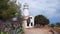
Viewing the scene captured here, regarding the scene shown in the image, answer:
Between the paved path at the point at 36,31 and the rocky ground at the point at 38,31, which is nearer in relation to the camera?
the rocky ground at the point at 38,31

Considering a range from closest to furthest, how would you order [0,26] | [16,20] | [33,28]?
1. [0,26]
2. [16,20]
3. [33,28]

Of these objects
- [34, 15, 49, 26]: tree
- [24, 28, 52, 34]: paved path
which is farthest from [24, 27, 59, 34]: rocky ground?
[34, 15, 49, 26]: tree

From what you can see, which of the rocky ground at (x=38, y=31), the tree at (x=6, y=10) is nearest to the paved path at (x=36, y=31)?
the rocky ground at (x=38, y=31)

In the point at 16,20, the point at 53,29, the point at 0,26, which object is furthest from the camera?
the point at 53,29

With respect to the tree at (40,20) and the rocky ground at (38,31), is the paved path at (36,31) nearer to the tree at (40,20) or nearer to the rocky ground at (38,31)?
the rocky ground at (38,31)

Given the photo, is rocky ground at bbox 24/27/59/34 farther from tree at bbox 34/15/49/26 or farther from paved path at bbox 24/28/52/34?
tree at bbox 34/15/49/26

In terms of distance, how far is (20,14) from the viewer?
1106 centimetres

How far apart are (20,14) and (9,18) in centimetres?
80

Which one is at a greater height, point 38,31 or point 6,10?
point 6,10

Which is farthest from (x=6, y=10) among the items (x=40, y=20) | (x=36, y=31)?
(x=40, y=20)

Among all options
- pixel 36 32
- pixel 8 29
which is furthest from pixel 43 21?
pixel 8 29

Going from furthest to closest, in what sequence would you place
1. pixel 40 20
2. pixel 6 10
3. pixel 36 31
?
pixel 40 20 → pixel 36 31 → pixel 6 10

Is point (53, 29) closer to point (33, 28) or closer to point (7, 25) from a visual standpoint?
point (33, 28)

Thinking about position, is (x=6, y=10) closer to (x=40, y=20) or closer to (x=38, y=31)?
(x=38, y=31)
